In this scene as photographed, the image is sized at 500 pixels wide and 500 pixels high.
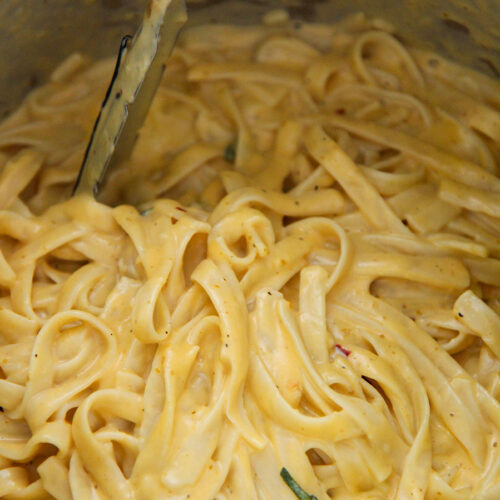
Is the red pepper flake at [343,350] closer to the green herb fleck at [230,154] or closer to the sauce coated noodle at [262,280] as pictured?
the sauce coated noodle at [262,280]

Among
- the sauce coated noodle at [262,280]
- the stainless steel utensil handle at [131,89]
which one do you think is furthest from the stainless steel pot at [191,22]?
the stainless steel utensil handle at [131,89]

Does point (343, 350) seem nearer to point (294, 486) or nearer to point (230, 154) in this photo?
point (294, 486)

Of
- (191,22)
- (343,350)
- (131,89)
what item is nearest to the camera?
(131,89)

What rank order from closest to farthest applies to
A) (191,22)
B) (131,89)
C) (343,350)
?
(131,89) < (343,350) < (191,22)

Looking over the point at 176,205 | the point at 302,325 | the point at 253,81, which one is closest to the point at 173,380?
the point at 302,325

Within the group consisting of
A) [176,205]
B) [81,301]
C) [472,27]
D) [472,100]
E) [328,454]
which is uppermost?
Answer: [472,27]

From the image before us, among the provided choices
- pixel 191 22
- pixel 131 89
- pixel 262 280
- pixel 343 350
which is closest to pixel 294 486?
pixel 343 350

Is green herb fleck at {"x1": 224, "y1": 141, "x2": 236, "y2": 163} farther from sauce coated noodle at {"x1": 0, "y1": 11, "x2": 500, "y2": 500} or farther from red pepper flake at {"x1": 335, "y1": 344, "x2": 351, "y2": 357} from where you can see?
red pepper flake at {"x1": 335, "y1": 344, "x2": 351, "y2": 357}

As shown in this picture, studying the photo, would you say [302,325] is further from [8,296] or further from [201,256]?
[8,296]
